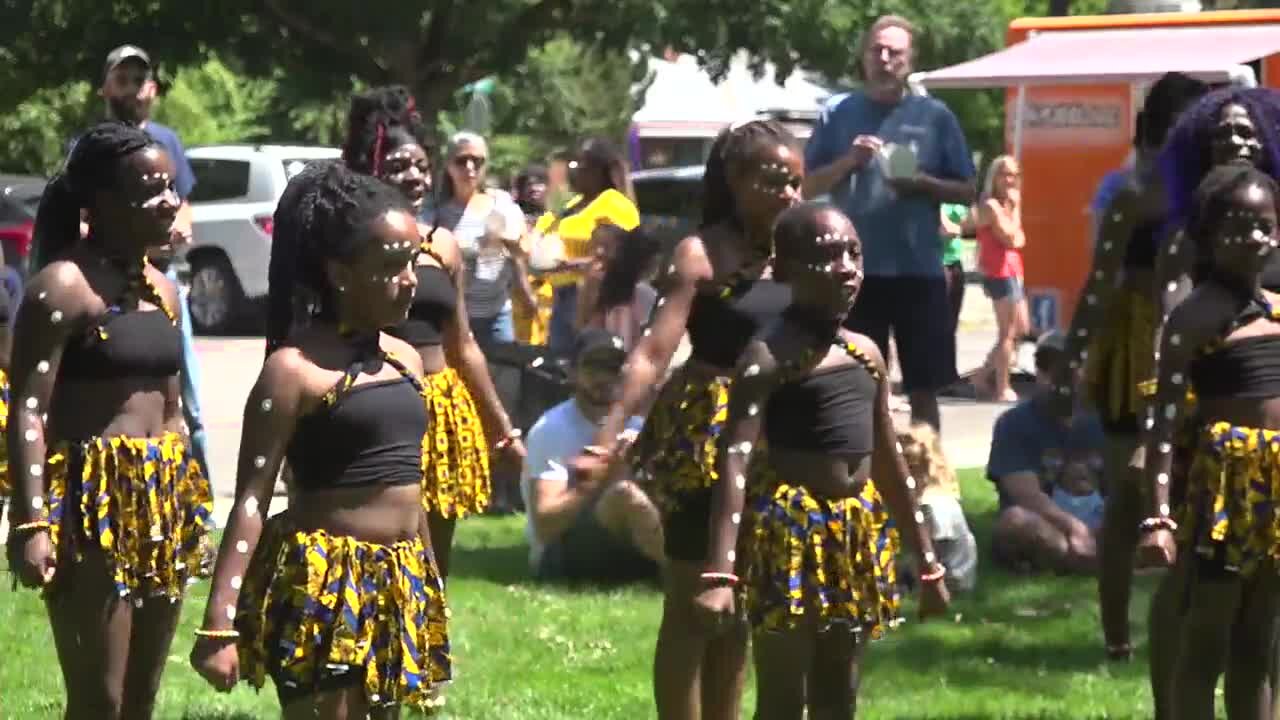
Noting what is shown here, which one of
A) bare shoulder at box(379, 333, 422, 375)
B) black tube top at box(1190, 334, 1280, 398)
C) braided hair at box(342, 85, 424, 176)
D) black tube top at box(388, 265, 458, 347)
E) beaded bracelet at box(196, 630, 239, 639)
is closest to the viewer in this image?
beaded bracelet at box(196, 630, 239, 639)

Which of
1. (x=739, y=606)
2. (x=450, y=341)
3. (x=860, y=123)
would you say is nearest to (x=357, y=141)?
(x=450, y=341)

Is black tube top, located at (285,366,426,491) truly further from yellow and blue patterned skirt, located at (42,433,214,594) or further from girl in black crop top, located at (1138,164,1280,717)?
girl in black crop top, located at (1138,164,1280,717)

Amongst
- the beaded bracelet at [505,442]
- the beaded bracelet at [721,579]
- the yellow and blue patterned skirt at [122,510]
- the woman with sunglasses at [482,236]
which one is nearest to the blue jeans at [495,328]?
the woman with sunglasses at [482,236]

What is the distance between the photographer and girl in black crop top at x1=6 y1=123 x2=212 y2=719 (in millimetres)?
5754

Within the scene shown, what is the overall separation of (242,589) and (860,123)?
15.9ft

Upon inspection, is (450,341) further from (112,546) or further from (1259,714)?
(1259,714)

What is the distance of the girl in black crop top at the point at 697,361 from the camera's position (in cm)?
611

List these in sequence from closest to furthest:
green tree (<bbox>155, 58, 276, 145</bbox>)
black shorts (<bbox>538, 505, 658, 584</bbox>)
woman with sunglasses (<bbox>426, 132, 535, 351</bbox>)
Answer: black shorts (<bbox>538, 505, 658, 584</bbox>), woman with sunglasses (<bbox>426, 132, 535, 351</bbox>), green tree (<bbox>155, 58, 276, 145</bbox>)

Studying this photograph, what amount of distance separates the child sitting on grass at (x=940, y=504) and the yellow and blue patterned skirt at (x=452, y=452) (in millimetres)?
2511

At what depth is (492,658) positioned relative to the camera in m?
8.34

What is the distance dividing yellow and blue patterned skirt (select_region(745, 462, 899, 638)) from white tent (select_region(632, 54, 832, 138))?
123 feet

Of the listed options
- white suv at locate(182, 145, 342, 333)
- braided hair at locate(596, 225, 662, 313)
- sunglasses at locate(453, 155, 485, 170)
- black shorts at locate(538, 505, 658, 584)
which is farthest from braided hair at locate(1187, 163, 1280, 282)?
white suv at locate(182, 145, 342, 333)

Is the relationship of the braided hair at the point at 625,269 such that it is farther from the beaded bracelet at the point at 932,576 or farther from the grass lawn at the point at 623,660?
the beaded bracelet at the point at 932,576

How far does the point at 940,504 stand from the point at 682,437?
332 cm
